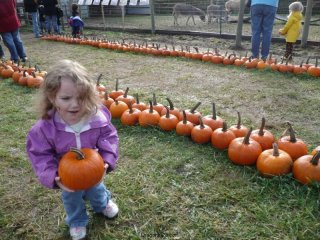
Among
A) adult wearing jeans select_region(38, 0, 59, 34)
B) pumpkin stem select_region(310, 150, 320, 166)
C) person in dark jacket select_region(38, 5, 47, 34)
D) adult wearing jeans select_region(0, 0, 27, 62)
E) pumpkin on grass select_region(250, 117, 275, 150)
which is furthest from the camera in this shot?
person in dark jacket select_region(38, 5, 47, 34)

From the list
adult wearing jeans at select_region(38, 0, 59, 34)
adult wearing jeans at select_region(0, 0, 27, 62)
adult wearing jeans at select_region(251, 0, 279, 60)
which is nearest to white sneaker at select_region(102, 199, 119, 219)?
adult wearing jeans at select_region(251, 0, 279, 60)

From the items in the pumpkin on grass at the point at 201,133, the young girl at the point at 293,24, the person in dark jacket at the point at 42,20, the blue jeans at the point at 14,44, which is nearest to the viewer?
the pumpkin on grass at the point at 201,133

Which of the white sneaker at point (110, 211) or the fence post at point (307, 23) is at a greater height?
the fence post at point (307, 23)

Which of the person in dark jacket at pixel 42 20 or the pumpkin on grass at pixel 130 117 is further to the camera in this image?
the person in dark jacket at pixel 42 20

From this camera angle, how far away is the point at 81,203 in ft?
8.12

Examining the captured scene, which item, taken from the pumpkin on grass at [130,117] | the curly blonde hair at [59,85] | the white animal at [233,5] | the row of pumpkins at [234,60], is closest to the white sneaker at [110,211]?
the curly blonde hair at [59,85]

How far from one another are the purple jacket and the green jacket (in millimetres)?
7462

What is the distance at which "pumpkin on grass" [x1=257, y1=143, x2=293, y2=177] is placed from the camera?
117 inches

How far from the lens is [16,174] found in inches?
132

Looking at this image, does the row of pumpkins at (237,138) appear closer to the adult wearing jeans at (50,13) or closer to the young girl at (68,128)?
the young girl at (68,128)

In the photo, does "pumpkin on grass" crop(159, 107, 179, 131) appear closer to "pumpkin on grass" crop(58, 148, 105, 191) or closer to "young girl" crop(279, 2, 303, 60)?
A: "pumpkin on grass" crop(58, 148, 105, 191)

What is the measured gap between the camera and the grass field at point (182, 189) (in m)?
2.54

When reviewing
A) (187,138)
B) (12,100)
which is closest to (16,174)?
(187,138)

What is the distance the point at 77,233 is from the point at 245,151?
1.71 meters
